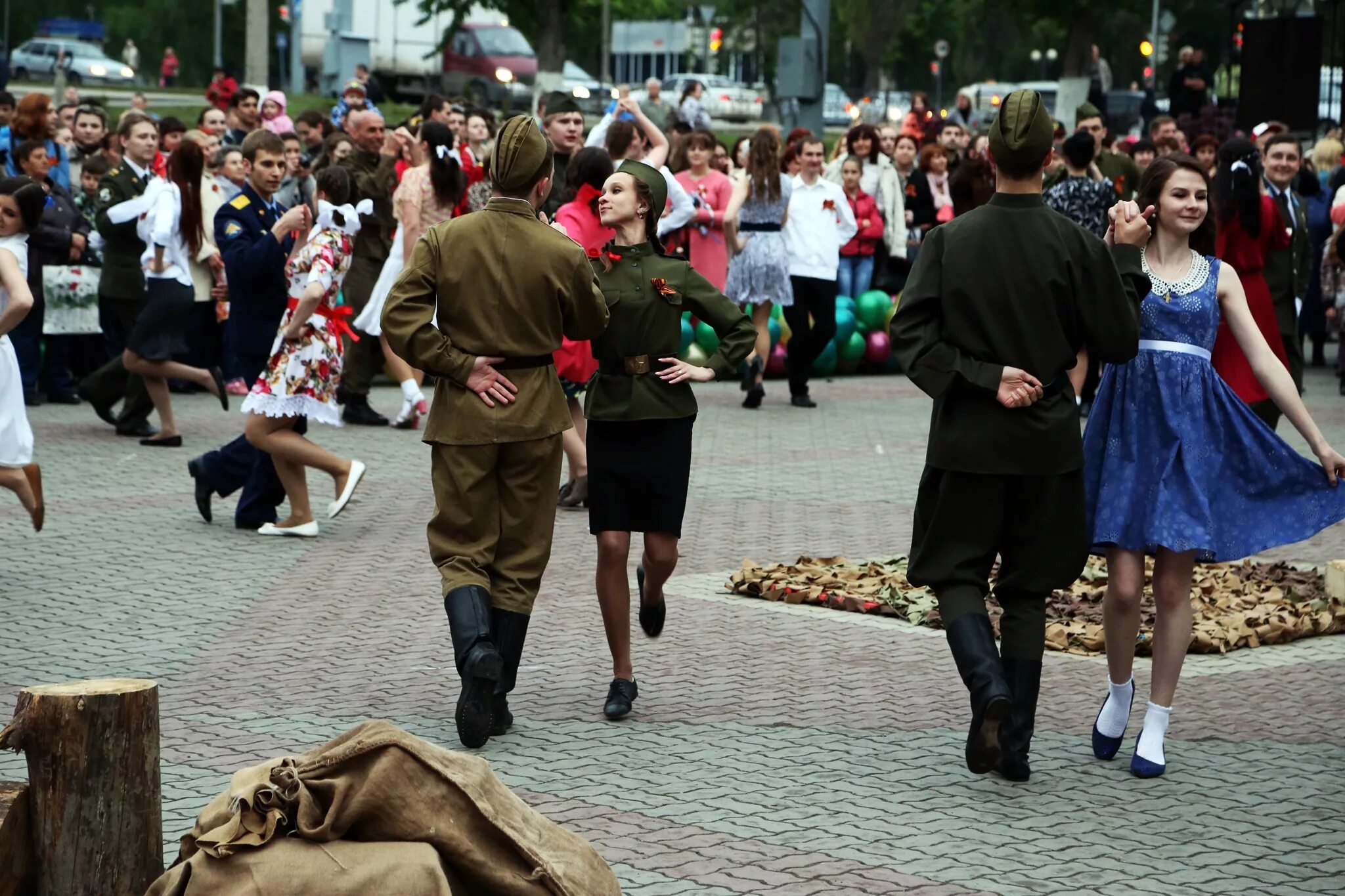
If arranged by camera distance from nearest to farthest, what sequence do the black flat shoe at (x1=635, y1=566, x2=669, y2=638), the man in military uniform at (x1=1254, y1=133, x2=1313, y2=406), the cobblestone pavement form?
the cobblestone pavement
the black flat shoe at (x1=635, y1=566, x2=669, y2=638)
the man in military uniform at (x1=1254, y1=133, x2=1313, y2=406)

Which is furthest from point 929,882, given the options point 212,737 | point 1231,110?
point 1231,110

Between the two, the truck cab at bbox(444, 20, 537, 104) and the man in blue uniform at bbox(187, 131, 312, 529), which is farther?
the truck cab at bbox(444, 20, 537, 104)

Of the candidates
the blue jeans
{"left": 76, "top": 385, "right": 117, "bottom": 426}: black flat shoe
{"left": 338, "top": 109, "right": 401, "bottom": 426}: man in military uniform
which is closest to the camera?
{"left": 76, "top": 385, "right": 117, "bottom": 426}: black flat shoe

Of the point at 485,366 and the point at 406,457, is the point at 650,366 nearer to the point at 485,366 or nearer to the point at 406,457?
the point at 485,366

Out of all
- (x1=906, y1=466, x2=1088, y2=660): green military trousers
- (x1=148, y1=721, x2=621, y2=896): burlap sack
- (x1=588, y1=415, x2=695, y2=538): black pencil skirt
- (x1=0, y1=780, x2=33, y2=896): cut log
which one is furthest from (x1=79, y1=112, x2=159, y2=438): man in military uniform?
(x1=148, y1=721, x2=621, y2=896): burlap sack

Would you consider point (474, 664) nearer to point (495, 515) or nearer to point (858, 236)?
point (495, 515)

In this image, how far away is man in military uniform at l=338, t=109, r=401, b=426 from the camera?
13.7 metres

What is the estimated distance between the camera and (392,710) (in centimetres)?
633

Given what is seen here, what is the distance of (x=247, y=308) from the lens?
10.4 metres

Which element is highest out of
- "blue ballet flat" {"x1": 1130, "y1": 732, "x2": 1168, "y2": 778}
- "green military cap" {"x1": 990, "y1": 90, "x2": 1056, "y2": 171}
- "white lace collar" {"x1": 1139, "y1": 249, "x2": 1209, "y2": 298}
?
"green military cap" {"x1": 990, "y1": 90, "x2": 1056, "y2": 171}

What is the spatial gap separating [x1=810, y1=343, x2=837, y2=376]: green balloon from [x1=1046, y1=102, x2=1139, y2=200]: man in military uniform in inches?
94.1

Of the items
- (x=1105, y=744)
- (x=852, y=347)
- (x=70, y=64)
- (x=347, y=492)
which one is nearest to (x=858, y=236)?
(x=852, y=347)

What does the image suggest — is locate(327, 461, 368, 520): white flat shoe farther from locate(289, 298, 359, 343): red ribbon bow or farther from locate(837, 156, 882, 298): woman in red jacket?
locate(837, 156, 882, 298): woman in red jacket

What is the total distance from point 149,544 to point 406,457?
313 centimetres
